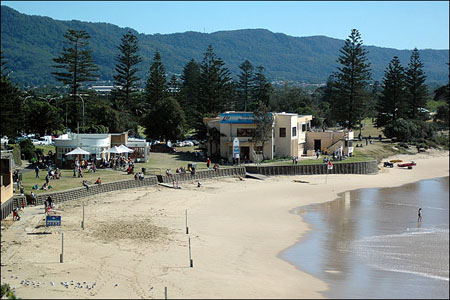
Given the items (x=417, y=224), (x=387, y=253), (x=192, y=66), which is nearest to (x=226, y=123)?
(x=417, y=224)

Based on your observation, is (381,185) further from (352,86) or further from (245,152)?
(352,86)

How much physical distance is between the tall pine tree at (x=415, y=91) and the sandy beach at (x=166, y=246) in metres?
29.3

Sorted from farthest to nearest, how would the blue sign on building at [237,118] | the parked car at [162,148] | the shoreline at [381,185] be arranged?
the parked car at [162,148] < the blue sign on building at [237,118] < the shoreline at [381,185]

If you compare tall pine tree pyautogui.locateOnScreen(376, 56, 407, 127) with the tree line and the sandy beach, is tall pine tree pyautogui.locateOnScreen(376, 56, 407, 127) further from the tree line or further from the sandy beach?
the sandy beach

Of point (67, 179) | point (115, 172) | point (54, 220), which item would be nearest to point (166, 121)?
point (115, 172)

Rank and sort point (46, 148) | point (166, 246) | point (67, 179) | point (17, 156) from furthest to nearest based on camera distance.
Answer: point (46, 148) → point (17, 156) → point (67, 179) → point (166, 246)

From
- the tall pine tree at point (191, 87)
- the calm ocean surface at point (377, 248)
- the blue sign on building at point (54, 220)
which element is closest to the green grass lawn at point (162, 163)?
the blue sign on building at point (54, 220)

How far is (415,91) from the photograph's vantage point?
54094mm

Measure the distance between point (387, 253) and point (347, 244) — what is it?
146cm

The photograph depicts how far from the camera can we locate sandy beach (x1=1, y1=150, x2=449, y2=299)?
527 inches

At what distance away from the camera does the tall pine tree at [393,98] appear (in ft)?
174

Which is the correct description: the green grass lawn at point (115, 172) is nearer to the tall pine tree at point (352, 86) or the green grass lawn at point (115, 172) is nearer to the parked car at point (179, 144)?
the parked car at point (179, 144)

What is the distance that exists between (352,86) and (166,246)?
36188mm

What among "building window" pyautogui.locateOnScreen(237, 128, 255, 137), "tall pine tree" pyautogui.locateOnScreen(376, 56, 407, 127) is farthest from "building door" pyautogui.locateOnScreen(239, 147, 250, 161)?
"tall pine tree" pyautogui.locateOnScreen(376, 56, 407, 127)
